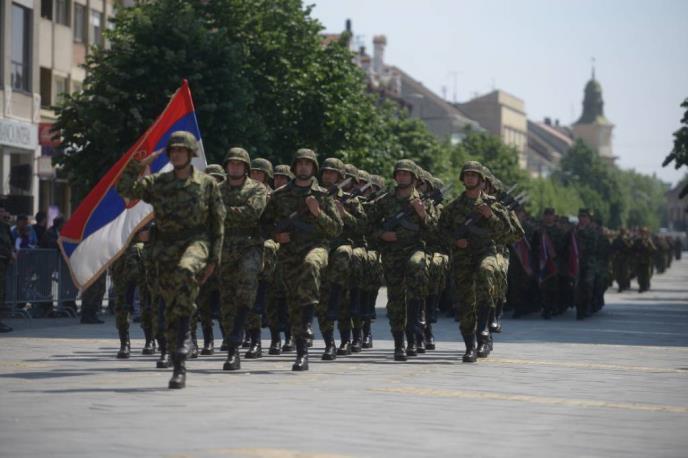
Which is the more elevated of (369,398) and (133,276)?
(133,276)

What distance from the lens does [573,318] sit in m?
32.0

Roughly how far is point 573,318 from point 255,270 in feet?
56.1

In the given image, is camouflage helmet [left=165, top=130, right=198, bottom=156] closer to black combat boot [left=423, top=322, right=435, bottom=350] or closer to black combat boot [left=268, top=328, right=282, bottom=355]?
black combat boot [left=268, top=328, right=282, bottom=355]

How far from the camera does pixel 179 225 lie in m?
13.7

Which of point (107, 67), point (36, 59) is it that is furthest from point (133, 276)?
point (36, 59)

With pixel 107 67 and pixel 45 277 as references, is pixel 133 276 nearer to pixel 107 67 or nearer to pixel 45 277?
pixel 45 277

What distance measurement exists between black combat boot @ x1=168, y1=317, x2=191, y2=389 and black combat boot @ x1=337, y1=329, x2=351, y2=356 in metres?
4.76

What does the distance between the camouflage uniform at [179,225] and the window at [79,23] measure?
142 ft

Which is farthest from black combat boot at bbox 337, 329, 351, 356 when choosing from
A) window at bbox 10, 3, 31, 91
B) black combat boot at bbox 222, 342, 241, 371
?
window at bbox 10, 3, 31, 91

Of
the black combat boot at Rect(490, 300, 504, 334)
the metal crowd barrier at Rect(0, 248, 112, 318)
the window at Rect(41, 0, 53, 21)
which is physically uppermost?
the window at Rect(41, 0, 53, 21)

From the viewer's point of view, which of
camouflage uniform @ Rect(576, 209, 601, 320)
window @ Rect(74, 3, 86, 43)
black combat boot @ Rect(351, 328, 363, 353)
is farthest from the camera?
window @ Rect(74, 3, 86, 43)

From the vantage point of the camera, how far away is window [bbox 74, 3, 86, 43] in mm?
56281

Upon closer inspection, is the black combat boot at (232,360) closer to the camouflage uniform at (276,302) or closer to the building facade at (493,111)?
the camouflage uniform at (276,302)

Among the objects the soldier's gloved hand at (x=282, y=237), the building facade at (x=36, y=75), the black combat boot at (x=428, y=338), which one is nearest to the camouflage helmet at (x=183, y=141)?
the soldier's gloved hand at (x=282, y=237)
